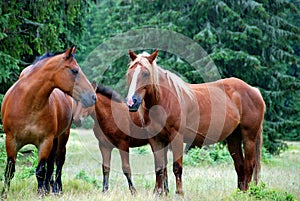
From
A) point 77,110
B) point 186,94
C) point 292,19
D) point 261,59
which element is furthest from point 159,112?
point 292,19

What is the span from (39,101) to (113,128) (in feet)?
7.02

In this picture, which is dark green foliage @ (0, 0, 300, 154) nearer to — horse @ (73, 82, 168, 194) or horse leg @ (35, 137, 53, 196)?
horse @ (73, 82, 168, 194)

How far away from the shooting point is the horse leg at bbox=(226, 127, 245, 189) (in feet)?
24.6

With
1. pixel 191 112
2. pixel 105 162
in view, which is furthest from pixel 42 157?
pixel 191 112

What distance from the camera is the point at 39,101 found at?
5777 millimetres

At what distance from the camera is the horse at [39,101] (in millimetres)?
5688

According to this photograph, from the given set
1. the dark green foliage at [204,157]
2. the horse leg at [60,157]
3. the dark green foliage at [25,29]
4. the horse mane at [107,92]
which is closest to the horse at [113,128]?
the horse mane at [107,92]

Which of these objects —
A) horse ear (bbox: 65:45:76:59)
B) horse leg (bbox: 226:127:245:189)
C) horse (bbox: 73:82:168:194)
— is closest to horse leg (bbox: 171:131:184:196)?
horse (bbox: 73:82:168:194)

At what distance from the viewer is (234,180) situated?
8523mm

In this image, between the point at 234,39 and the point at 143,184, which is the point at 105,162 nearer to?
the point at 143,184

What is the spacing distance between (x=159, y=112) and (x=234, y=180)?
313 cm

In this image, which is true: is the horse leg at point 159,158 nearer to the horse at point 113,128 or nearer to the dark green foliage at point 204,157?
the horse at point 113,128

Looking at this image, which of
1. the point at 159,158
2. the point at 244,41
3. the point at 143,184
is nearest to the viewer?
the point at 159,158

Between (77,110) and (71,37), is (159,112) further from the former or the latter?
(71,37)
